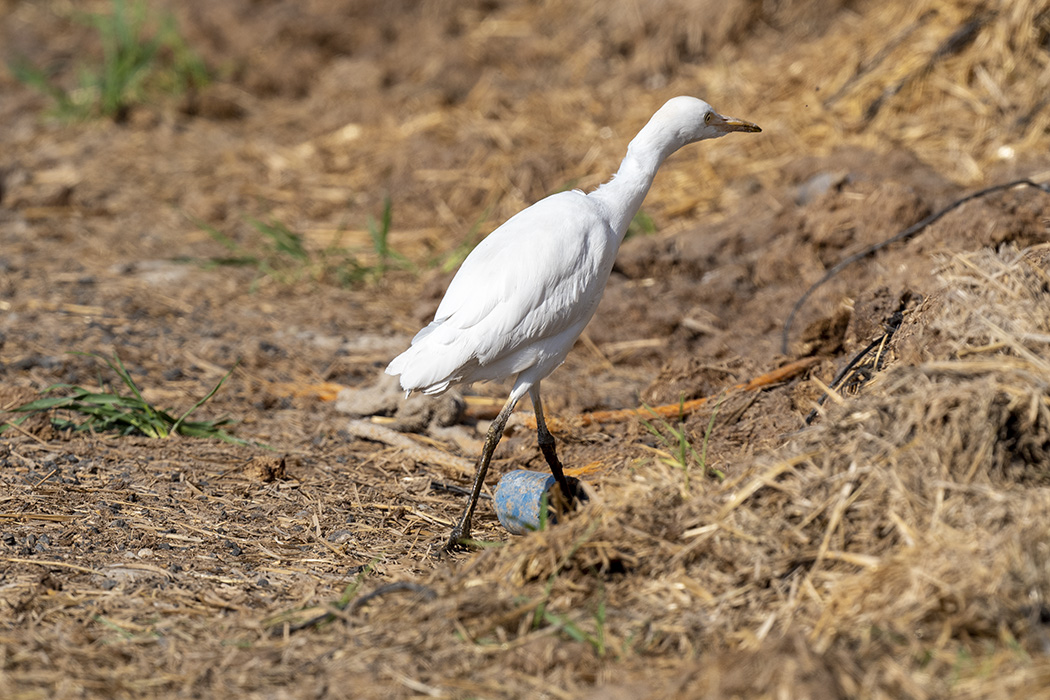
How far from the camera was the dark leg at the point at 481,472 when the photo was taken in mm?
3520

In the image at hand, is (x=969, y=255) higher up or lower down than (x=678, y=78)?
higher up

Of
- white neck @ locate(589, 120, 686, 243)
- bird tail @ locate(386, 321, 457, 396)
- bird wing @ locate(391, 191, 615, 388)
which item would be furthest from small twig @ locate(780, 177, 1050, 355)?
bird tail @ locate(386, 321, 457, 396)

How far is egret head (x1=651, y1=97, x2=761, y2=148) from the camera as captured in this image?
3.93 m

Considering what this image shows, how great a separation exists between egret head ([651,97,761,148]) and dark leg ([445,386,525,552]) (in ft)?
3.83

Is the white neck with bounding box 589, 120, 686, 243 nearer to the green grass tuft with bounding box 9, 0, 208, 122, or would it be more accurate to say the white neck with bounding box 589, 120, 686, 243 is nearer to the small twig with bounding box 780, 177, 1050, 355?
the small twig with bounding box 780, 177, 1050, 355

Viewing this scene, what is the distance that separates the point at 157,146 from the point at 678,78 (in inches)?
166

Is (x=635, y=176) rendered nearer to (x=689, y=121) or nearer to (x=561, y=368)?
(x=689, y=121)

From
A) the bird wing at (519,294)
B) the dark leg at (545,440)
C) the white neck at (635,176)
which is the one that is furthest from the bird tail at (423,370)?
the white neck at (635,176)

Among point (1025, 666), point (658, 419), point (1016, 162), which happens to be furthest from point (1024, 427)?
point (1016, 162)

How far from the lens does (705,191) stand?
686 centimetres

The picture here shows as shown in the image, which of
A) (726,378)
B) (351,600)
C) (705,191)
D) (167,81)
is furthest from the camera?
(167,81)

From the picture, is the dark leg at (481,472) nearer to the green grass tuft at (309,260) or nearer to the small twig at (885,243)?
the small twig at (885,243)

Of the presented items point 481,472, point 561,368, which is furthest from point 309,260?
point 481,472

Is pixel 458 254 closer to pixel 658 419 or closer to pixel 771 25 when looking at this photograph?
→ pixel 658 419
